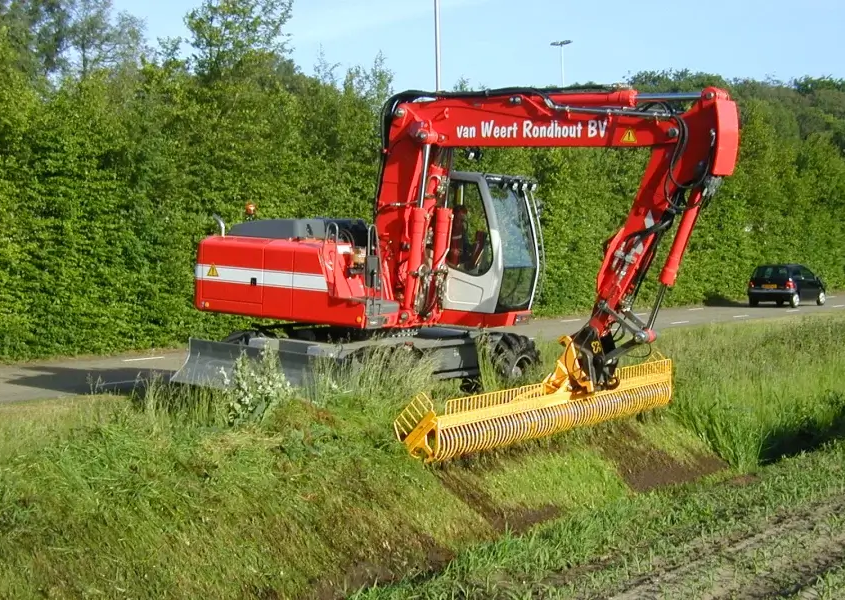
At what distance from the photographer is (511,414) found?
32.8 feet

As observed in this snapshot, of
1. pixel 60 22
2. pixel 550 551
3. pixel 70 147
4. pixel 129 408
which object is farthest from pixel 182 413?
pixel 60 22

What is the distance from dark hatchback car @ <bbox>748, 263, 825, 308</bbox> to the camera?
114 ft

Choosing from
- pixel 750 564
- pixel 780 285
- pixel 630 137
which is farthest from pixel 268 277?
pixel 780 285

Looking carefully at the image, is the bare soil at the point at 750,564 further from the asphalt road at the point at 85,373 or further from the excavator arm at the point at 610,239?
the asphalt road at the point at 85,373

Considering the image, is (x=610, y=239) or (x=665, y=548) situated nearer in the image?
(x=665, y=548)

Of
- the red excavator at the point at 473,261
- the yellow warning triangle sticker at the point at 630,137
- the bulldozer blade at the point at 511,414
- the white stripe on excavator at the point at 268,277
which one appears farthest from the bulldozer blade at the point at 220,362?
the yellow warning triangle sticker at the point at 630,137

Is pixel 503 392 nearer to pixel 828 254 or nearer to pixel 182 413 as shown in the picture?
pixel 182 413

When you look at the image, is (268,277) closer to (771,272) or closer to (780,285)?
(780,285)

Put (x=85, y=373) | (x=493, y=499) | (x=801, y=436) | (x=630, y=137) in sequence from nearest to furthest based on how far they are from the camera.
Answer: (x=493, y=499) < (x=630, y=137) < (x=801, y=436) < (x=85, y=373)

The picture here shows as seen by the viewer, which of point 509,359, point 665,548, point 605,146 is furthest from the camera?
point 509,359

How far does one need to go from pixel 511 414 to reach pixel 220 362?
10.7 feet

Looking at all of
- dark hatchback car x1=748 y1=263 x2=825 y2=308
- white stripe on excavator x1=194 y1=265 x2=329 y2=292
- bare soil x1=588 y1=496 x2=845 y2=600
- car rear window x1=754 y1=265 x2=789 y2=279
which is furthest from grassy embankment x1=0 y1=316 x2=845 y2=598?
car rear window x1=754 y1=265 x2=789 y2=279

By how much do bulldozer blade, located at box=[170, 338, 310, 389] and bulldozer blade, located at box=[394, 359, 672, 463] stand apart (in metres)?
1.78

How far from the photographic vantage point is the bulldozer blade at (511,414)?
908cm
